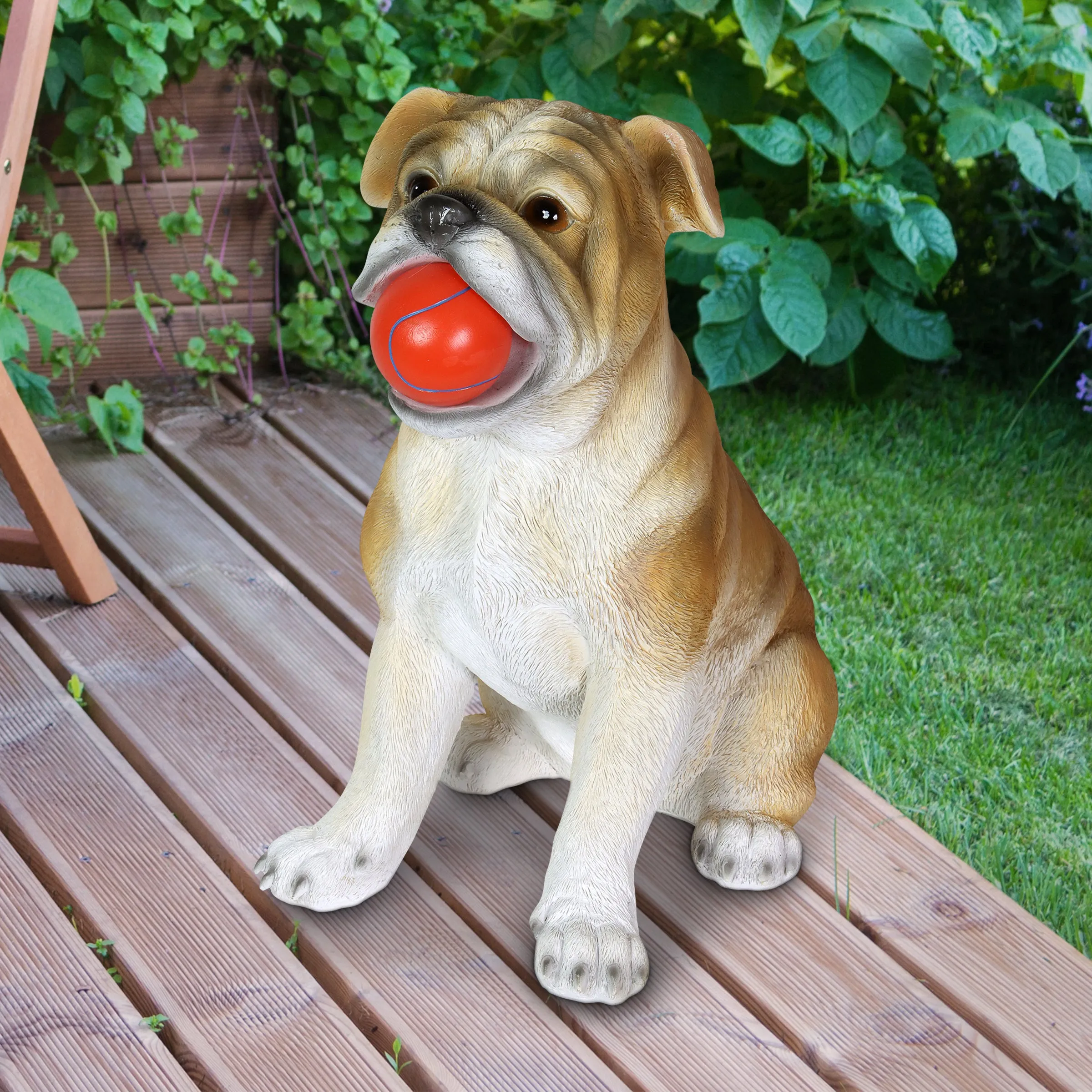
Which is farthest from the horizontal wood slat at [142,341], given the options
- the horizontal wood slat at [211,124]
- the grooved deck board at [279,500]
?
the horizontal wood slat at [211,124]

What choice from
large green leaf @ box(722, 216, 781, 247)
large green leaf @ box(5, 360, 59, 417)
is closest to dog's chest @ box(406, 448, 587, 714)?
large green leaf @ box(5, 360, 59, 417)

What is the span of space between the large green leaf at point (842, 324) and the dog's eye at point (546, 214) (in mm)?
1947

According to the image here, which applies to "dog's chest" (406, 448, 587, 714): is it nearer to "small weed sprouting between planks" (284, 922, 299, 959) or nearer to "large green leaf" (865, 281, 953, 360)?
"small weed sprouting between planks" (284, 922, 299, 959)

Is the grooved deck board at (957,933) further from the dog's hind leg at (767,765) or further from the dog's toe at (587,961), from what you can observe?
the dog's toe at (587,961)

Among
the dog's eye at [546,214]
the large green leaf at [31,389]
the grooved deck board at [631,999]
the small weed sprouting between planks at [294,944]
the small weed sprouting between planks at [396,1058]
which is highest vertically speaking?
the dog's eye at [546,214]

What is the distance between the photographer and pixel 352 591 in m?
2.66

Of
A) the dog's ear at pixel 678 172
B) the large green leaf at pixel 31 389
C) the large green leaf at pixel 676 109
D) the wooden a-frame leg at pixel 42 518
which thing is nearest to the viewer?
the dog's ear at pixel 678 172

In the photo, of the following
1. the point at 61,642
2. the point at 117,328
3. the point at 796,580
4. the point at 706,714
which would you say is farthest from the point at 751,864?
the point at 117,328

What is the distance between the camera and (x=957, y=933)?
196cm

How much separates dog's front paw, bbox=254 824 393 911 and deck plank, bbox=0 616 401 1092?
0.07 m

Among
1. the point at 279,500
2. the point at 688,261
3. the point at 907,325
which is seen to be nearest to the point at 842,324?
the point at 907,325

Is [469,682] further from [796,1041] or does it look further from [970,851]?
[970,851]

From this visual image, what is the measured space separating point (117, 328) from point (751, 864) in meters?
2.13

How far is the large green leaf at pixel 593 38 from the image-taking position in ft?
10.4
